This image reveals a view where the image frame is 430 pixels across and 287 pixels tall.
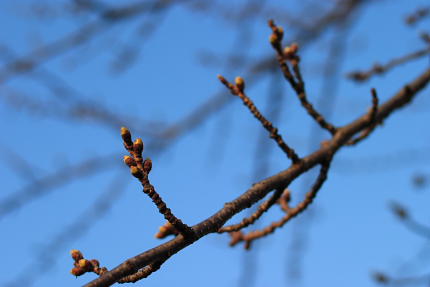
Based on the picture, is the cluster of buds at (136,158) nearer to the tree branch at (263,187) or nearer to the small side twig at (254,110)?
the tree branch at (263,187)

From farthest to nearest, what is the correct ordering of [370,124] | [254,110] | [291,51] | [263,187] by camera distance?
1. [370,124]
2. [291,51]
3. [254,110]
4. [263,187]

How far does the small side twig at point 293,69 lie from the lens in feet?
5.00

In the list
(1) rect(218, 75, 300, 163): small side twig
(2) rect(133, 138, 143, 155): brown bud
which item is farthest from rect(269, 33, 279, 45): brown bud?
(2) rect(133, 138, 143, 155): brown bud

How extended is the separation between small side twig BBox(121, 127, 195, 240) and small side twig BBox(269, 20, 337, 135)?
2.24 ft

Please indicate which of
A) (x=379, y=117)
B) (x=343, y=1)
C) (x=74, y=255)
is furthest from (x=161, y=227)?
(x=343, y=1)

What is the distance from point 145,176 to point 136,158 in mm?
37

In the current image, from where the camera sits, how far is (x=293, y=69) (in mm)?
1607

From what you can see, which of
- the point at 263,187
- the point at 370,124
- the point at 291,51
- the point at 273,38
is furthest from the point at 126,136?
the point at 370,124

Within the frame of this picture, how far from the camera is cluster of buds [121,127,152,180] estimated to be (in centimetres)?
95

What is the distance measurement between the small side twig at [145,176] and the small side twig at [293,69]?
2.24 feet

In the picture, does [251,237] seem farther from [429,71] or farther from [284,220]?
[429,71]

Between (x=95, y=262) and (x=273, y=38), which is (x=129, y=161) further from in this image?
(x=273, y=38)

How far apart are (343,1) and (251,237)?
5.66 ft

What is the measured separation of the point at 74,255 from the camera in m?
1.10
